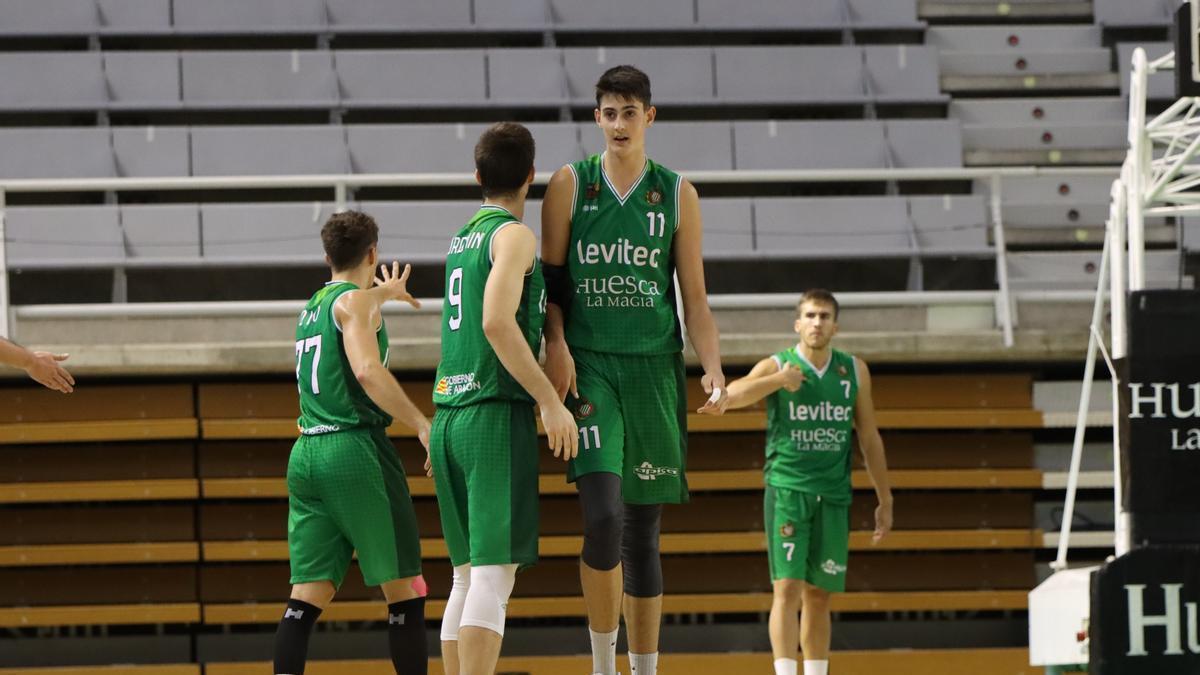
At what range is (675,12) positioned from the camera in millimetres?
10727

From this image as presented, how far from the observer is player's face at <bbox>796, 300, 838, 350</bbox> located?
21.5 feet

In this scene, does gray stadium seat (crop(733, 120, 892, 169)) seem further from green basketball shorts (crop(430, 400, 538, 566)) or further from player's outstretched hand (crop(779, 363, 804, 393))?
green basketball shorts (crop(430, 400, 538, 566))

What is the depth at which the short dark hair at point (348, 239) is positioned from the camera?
495 centimetres

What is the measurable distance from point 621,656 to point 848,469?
2.19 meters

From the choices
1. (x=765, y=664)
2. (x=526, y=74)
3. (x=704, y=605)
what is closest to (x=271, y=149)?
(x=526, y=74)

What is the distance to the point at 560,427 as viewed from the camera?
12.5 feet

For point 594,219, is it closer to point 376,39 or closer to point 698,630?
point 698,630

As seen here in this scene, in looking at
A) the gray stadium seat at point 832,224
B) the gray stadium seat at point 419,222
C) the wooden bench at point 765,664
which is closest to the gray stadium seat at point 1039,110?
the gray stadium seat at point 832,224

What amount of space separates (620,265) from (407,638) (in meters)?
1.39

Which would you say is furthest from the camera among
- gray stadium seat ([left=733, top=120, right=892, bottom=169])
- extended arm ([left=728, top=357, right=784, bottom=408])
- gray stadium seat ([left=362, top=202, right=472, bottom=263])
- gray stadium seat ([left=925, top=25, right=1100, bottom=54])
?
gray stadium seat ([left=925, top=25, right=1100, bottom=54])

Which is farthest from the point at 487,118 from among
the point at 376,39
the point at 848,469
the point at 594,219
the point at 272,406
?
the point at 594,219

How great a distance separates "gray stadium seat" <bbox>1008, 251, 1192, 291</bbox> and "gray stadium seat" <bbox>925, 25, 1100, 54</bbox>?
213cm

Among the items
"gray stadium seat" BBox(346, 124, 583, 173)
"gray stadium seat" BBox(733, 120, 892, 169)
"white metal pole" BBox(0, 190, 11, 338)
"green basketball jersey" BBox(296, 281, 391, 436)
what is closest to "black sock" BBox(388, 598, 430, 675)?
"green basketball jersey" BBox(296, 281, 391, 436)

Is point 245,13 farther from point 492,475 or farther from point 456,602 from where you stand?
point 492,475
